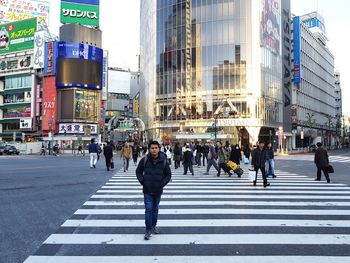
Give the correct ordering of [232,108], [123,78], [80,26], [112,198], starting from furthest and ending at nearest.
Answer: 1. [123,78]
2. [80,26]
3. [232,108]
4. [112,198]

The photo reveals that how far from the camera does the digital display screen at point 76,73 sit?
61.6 m

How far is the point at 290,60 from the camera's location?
2687 inches

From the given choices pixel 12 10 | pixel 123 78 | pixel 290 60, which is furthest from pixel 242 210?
pixel 123 78

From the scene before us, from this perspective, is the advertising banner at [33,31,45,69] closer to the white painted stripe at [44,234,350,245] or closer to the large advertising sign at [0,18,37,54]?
the large advertising sign at [0,18,37,54]

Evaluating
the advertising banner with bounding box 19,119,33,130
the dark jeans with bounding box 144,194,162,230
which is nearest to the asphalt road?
the dark jeans with bounding box 144,194,162,230

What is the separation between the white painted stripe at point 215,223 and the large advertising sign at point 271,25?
4992 centimetres

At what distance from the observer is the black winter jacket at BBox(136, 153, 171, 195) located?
5586 mm

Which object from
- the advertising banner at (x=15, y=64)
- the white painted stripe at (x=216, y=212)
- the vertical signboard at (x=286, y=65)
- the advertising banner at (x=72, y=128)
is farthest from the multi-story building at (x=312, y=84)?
the white painted stripe at (x=216, y=212)

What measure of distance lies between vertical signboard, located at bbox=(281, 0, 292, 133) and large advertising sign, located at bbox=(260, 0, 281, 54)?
342 centimetres

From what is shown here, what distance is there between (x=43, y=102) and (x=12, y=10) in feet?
102

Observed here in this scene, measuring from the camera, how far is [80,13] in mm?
68250

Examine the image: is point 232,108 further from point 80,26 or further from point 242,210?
point 242,210

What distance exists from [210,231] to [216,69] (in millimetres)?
48099
